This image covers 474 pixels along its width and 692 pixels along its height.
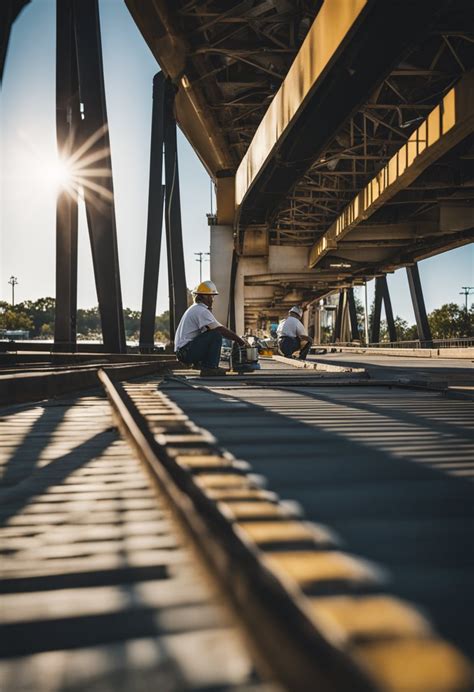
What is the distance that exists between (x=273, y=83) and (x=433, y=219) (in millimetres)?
10966

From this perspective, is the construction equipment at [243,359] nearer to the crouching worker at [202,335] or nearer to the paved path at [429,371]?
the crouching worker at [202,335]

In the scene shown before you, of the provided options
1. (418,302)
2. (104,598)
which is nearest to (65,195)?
(104,598)

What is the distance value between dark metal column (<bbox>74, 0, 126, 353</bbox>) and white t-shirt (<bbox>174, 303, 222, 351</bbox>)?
145 inches

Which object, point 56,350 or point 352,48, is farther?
point 56,350

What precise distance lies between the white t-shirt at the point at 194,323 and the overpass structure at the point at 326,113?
4.39 metres

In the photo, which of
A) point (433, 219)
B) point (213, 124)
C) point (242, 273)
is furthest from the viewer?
point (242, 273)

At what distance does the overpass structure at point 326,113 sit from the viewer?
986cm

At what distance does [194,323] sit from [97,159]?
572 cm

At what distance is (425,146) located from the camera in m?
14.9

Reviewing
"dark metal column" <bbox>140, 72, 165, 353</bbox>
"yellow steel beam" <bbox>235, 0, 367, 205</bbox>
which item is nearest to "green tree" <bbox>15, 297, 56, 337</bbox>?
"dark metal column" <bbox>140, 72, 165, 353</bbox>

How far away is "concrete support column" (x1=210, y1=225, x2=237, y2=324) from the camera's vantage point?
2705cm

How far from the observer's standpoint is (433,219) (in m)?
24.9

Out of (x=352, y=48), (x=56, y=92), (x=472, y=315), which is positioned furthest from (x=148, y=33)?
(x=472, y=315)

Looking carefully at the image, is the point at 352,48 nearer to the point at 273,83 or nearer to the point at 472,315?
the point at 273,83
